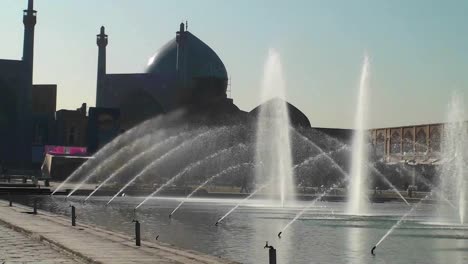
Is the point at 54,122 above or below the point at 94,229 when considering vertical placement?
above

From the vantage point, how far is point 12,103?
88.3m

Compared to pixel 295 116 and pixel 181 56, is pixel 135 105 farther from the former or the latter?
pixel 295 116

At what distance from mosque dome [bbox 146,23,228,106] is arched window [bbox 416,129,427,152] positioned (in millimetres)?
26940

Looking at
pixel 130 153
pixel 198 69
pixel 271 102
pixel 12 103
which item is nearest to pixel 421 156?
pixel 198 69

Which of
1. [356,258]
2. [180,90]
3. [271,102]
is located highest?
[180,90]

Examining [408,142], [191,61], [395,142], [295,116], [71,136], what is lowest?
[71,136]

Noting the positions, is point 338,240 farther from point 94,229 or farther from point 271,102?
point 271,102

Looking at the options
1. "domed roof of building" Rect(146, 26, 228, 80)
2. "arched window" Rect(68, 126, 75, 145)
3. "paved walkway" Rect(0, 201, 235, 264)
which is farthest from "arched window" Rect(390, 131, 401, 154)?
"paved walkway" Rect(0, 201, 235, 264)

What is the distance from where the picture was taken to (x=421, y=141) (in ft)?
323

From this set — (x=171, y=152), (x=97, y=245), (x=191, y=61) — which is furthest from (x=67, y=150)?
(x=97, y=245)

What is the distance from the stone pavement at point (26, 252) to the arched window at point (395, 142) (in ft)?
312

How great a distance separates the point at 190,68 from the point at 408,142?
3177 cm

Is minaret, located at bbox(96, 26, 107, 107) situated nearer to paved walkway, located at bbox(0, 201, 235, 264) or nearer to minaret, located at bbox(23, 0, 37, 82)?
minaret, located at bbox(23, 0, 37, 82)

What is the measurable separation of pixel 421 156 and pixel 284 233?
81.3m
